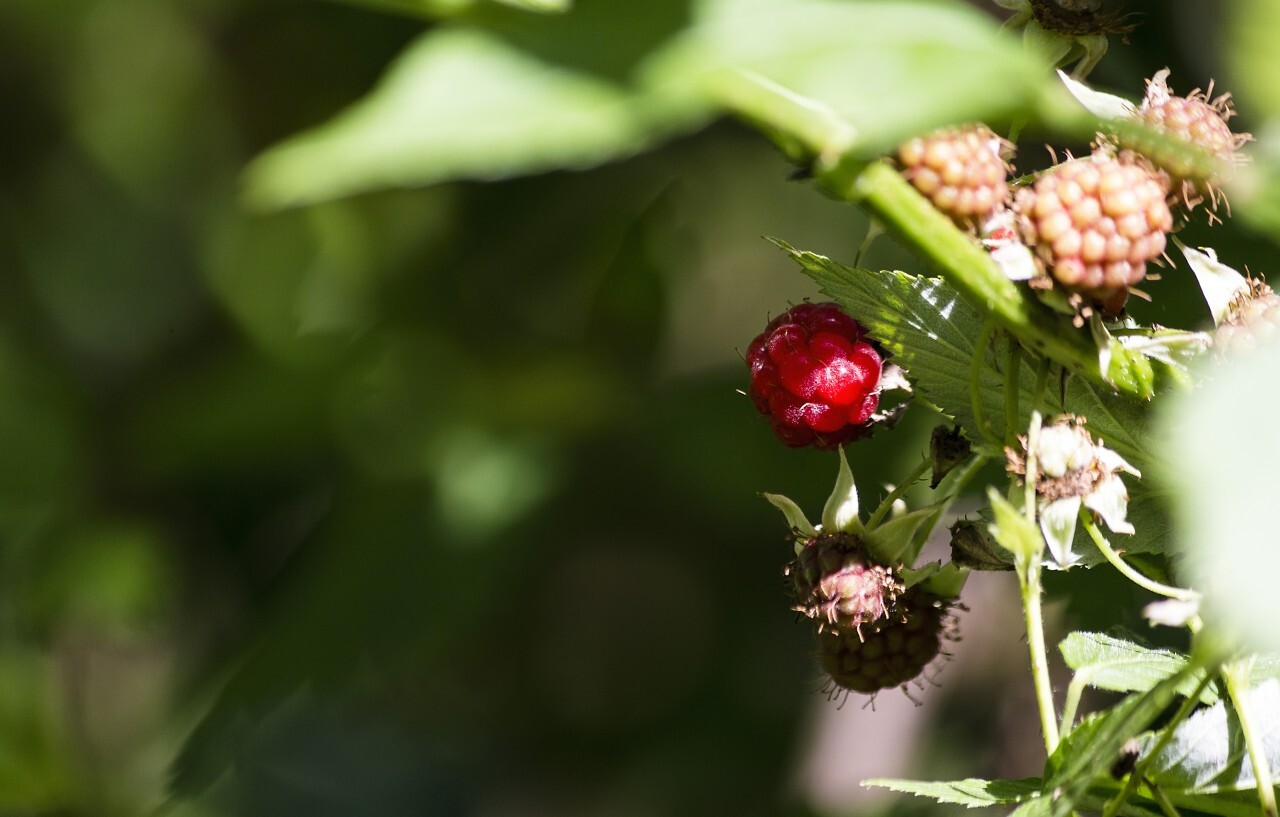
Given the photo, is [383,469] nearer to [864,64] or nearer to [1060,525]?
[1060,525]

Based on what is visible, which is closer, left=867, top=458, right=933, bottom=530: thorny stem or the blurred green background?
left=867, top=458, right=933, bottom=530: thorny stem

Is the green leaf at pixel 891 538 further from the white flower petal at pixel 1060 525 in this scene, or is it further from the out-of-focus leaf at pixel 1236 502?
the out-of-focus leaf at pixel 1236 502

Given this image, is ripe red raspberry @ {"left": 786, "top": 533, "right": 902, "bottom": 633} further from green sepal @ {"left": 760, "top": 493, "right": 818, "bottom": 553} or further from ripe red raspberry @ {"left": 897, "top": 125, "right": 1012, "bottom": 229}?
ripe red raspberry @ {"left": 897, "top": 125, "right": 1012, "bottom": 229}

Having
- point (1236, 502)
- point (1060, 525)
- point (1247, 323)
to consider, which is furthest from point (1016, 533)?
point (1236, 502)

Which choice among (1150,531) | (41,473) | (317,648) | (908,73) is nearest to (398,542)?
(317,648)

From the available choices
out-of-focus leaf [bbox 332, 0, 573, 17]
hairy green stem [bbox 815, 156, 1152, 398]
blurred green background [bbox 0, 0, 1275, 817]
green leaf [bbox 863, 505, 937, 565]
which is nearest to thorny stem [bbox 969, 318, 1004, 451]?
hairy green stem [bbox 815, 156, 1152, 398]

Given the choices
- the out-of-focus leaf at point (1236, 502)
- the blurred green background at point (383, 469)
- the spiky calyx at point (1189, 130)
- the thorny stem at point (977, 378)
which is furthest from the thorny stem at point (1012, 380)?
the blurred green background at point (383, 469)
